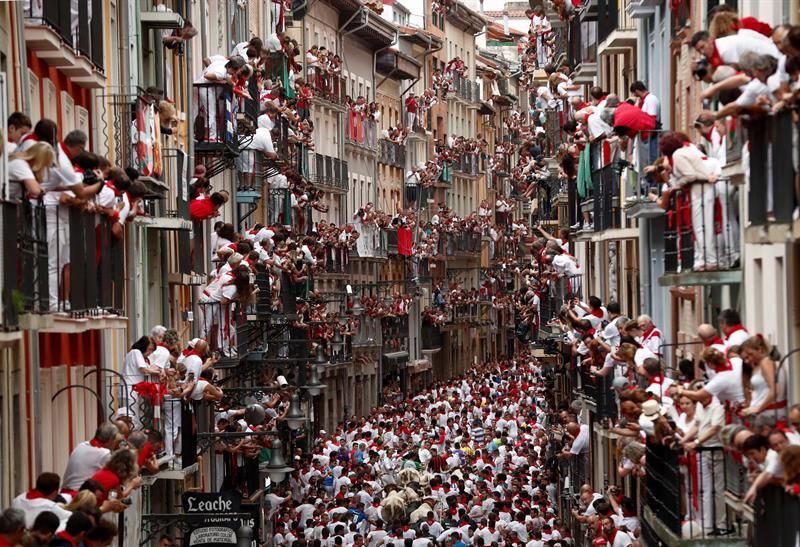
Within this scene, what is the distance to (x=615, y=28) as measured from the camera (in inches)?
1492

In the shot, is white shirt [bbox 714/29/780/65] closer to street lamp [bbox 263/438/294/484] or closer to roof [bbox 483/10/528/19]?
street lamp [bbox 263/438/294/484]

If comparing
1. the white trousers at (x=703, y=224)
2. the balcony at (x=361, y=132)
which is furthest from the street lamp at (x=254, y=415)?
the balcony at (x=361, y=132)

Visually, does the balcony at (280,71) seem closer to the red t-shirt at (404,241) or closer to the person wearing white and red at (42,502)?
the red t-shirt at (404,241)

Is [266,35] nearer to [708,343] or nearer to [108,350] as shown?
[108,350]

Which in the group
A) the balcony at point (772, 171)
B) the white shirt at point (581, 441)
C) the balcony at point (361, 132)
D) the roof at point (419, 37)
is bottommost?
the white shirt at point (581, 441)

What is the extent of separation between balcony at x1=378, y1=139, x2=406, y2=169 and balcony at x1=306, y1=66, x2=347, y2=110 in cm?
867

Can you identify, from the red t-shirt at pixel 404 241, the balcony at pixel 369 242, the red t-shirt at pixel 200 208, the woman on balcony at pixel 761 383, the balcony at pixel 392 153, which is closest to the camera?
the woman on balcony at pixel 761 383

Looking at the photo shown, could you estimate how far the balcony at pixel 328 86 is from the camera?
73.1 m

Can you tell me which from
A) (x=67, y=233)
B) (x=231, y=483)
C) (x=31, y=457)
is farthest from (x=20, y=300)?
(x=231, y=483)

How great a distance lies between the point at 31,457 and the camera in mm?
25438

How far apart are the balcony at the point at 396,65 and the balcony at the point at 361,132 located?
2.50 m

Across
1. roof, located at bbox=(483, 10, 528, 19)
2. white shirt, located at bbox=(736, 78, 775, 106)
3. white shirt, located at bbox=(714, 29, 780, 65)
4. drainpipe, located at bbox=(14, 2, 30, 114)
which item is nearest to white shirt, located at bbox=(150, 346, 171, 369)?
drainpipe, located at bbox=(14, 2, 30, 114)

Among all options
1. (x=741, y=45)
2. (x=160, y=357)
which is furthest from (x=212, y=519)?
(x=741, y=45)

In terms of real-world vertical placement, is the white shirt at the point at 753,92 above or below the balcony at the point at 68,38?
below
